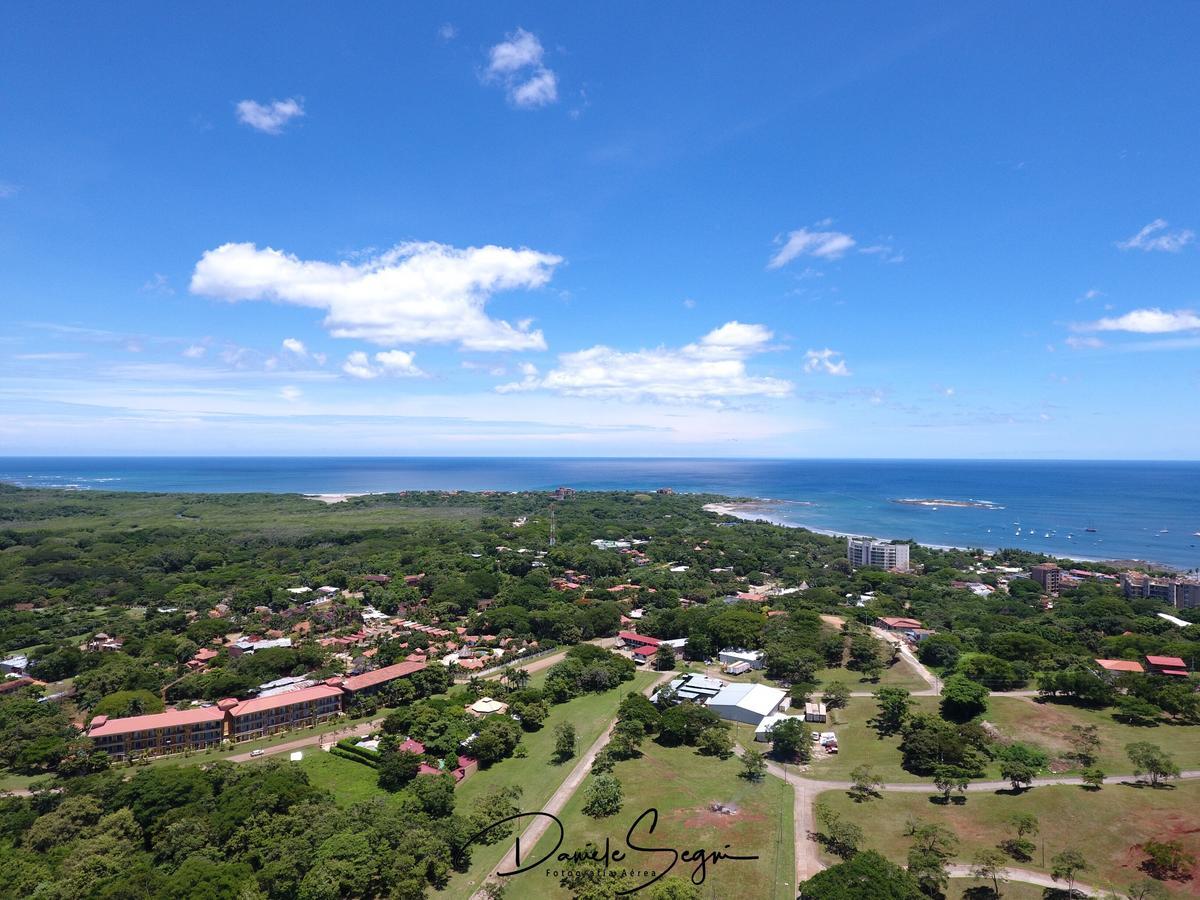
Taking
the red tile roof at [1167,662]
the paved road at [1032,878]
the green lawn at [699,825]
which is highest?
the red tile roof at [1167,662]

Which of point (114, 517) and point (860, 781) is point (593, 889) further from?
point (114, 517)

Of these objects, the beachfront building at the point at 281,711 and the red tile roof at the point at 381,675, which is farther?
the red tile roof at the point at 381,675

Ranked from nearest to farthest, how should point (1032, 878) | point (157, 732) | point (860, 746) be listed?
point (1032, 878) < point (860, 746) < point (157, 732)

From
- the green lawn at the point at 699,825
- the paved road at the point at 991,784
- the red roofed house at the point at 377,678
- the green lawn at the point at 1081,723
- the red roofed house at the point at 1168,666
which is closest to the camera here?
the green lawn at the point at 699,825

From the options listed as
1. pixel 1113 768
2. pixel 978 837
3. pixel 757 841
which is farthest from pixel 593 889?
pixel 1113 768

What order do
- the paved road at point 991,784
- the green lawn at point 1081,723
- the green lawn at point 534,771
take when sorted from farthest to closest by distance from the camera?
the green lawn at point 1081,723, the paved road at point 991,784, the green lawn at point 534,771

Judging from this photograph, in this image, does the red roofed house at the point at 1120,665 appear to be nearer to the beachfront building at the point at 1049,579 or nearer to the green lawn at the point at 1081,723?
the green lawn at the point at 1081,723

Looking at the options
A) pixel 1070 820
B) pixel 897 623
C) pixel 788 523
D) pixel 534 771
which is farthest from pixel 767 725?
pixel 788 523

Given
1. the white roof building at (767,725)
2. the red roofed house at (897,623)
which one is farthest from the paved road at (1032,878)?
the red roofed house at (897,623)

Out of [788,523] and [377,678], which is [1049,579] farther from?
[377,678]
